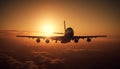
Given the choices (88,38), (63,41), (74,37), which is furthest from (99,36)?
(63,41)

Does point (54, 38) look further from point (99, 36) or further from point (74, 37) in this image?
point (99, 36)

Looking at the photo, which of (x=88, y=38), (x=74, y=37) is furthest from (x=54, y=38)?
(x=88, y=38)

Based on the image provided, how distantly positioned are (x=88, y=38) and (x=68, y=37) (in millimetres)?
14899

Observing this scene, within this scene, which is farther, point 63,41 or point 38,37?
point 38,37

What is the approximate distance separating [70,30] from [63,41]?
740 centimetres

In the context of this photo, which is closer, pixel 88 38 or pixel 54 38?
pixel 54 38

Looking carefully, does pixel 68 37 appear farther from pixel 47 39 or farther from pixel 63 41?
pixel 47 39

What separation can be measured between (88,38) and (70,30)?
14.7 metres

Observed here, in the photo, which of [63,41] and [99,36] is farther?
[99,36]

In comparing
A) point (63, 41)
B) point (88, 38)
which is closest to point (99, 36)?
point (88, 38)

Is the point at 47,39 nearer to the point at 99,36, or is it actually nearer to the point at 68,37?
the point at 68,37

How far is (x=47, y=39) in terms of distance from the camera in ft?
303

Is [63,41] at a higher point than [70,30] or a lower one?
lower

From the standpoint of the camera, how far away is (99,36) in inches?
3605
